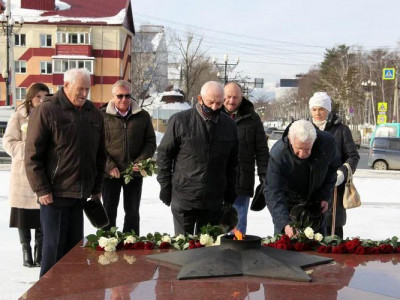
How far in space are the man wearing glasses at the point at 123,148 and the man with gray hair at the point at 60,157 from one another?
4.43 ft

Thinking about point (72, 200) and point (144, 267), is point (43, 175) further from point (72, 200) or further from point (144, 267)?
point (144, 267)

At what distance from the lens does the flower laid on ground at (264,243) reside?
4016 millimetres

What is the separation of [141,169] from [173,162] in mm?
836

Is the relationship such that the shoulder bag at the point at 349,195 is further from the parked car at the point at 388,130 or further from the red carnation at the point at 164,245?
the parked car at the point at 388,130

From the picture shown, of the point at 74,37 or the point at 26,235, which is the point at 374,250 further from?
the point at 74,37

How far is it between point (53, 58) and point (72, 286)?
48.8 m

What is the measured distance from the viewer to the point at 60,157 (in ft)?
15.2

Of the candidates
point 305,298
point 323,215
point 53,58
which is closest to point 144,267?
point 305,298

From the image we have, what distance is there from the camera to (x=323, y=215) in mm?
5000

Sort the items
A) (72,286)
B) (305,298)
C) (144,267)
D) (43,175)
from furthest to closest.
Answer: (43,175), (144,267), (72,286), (305,298)

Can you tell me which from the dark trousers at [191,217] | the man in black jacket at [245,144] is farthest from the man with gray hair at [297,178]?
the man in black jacket at [245,144]

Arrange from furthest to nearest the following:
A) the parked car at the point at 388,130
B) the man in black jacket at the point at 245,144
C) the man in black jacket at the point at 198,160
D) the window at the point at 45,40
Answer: the window at the point at 45,40, the parked car at the point at 388,130, the man in black jacket at the point at 245,144, the man in black jacket at the point at 198,160

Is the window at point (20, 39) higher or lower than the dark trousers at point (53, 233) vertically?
higher

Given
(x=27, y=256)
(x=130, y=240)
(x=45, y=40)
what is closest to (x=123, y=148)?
(x=27, y=256)
